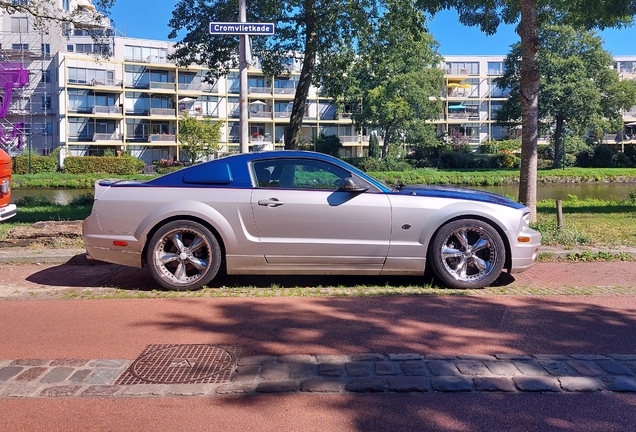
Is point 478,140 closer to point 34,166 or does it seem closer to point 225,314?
point 34,166

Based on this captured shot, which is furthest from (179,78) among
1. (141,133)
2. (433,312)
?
(433,312)

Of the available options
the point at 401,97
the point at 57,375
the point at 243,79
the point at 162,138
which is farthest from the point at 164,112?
the point at 57,375

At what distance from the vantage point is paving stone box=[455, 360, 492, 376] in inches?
161

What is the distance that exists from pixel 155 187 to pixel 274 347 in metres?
2.88

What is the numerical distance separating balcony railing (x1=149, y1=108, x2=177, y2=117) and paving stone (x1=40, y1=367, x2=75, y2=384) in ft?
201

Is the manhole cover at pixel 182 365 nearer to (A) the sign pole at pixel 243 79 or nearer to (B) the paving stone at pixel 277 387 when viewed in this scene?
(B) the paving stone at pixel 277 387

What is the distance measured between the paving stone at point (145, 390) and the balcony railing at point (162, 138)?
61003 mm

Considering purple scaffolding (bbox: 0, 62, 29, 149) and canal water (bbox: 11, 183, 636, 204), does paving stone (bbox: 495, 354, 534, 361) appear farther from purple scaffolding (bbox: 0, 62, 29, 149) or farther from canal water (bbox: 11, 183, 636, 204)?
purple scaffolding (bbox: 0, 62, 29, 149)

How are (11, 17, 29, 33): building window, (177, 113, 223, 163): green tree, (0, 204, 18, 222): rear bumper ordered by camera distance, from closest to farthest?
(0, 204, 18, 222): rear bumper → (177, 113, 223, 163): green tree → (11, 17, 29, 33): building window

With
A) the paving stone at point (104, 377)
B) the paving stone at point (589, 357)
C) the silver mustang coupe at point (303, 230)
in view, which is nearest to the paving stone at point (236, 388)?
the paving stone at point (104, 377)

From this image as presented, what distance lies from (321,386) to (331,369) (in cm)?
30

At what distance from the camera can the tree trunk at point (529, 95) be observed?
10.4 metres

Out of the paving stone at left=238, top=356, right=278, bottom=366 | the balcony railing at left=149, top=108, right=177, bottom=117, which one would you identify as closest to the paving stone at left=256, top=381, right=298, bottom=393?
the paving stone at left=238, top=356, right=278, bottom=366

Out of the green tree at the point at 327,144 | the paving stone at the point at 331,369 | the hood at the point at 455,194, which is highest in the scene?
the green tree at the point at 327,144
